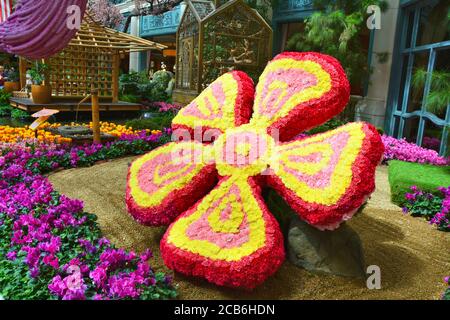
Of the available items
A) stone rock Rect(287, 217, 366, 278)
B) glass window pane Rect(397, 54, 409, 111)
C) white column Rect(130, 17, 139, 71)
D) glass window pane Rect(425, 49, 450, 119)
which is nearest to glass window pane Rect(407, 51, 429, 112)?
glass window pane Rect(397, 54, 409, 111)

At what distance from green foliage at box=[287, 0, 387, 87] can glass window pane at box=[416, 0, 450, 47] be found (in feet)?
3.13

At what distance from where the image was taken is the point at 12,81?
14664 mm

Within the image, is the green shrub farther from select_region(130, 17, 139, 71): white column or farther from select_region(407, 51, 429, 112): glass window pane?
select_region(407, 51, 429, 112): glass window pane

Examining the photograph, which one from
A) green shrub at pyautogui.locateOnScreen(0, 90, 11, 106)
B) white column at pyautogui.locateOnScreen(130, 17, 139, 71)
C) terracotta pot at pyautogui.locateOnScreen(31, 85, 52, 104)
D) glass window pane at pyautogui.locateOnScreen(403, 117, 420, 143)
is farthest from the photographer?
white column at pyautogui.locateOnScreen(130, 17, 139, 71)

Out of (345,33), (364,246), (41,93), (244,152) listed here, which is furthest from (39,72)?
(364,246)

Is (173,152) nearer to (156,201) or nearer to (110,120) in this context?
(156,201)

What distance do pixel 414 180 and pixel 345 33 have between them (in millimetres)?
4678

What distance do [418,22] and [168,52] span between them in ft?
43.3

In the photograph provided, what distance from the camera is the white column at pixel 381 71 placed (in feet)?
27.4

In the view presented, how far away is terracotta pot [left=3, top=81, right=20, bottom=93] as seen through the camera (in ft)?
46.6

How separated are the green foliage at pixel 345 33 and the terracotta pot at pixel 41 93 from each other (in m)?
7.01

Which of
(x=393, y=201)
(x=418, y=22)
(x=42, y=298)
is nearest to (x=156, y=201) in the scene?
(x=42, y=298)

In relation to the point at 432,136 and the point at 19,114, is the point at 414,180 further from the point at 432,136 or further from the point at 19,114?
the point at 19,114

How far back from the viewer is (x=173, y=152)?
3117 mm
